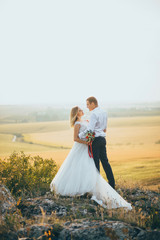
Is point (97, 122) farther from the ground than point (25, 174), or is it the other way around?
point (97, 122)

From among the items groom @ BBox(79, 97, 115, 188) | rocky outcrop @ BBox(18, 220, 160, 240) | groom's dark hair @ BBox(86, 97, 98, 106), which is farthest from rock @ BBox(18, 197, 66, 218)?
groom's dark hair @ BBox(86, 97, 98, 106)

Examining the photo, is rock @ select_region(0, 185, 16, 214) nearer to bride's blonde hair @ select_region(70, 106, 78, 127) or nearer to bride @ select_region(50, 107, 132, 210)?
bride @ select_region(50, 107, 132, 210)

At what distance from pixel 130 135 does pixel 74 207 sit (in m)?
15.0

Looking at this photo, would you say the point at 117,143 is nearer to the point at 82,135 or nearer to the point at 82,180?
the point at 82,180

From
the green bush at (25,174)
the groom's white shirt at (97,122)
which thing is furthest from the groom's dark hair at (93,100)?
the green bush at (25,174)

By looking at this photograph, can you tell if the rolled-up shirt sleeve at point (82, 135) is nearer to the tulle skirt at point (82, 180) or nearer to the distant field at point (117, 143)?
the tulle skirt at point (82, 180)

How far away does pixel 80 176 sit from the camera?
501 centimetres

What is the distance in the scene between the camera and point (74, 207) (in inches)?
175

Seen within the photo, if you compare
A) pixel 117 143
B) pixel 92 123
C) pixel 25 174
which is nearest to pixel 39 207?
pixel 25 174

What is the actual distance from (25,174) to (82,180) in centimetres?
144

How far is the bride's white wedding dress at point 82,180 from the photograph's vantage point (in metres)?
4.77

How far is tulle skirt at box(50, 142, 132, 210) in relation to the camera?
4770 millimetres

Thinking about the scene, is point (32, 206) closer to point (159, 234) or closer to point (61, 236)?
point (61, 236)

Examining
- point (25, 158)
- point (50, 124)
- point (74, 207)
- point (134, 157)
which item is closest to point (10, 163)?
point (25, 158)
